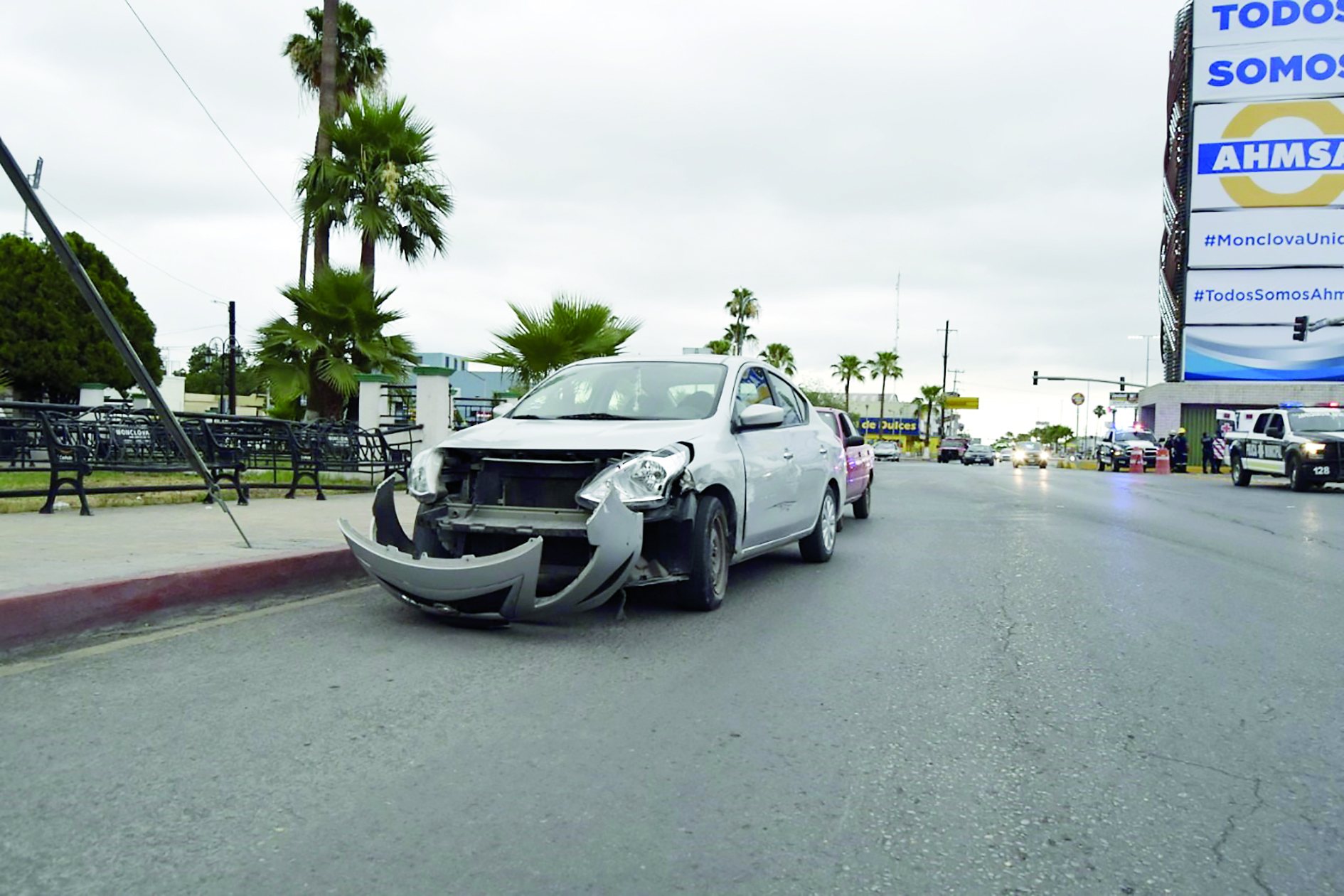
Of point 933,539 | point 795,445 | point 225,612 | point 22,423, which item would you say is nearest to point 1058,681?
point 795,445

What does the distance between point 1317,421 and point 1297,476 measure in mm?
1786

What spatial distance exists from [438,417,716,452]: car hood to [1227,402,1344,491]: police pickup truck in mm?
19851

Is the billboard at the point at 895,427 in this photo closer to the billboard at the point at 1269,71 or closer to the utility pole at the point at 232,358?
the billboard at the point at 1269,71

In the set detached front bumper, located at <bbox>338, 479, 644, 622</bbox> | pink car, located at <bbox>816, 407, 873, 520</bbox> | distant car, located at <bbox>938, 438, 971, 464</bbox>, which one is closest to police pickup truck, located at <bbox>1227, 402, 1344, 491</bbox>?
pink car, located at <bbox>816, 407, 873, 520</bbox>

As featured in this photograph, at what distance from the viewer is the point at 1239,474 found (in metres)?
25.5

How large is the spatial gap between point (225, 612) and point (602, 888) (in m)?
4.16

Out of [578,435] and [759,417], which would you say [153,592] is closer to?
[578,435]

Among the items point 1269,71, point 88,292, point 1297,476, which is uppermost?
point 1269,71

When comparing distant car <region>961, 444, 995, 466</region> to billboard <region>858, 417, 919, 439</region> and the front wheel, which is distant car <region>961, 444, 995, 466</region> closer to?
the front wheel

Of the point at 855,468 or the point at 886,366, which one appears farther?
the point at 886,366

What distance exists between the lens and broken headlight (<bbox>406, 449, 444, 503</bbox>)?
583 cm

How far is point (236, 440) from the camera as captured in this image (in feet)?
37.6

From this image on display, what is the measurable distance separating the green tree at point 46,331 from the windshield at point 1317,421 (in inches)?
1398

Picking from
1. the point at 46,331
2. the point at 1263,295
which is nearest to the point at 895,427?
the point at 1263,295
